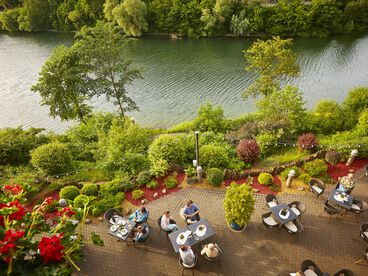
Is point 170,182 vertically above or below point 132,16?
below

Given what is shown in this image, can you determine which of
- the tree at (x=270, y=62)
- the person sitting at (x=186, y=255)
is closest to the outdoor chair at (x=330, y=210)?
the person sitting at (x=186, y=255)

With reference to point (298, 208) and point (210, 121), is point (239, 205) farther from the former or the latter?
point (210, 121)

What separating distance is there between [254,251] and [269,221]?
44.8 inches

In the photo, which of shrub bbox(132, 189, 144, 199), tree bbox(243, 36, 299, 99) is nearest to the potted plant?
shrub bbox(132, 189, 144, 199)

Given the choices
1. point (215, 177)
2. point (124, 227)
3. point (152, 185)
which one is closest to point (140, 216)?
point (124, 227)

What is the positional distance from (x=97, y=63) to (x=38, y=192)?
10.7 metres

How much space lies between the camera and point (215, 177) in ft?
41.8

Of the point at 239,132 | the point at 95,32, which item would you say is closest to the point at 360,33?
the point at 239,132

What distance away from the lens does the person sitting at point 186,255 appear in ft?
29.6

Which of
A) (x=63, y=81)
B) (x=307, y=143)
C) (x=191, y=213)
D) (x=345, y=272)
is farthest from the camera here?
(x=63, y=81)

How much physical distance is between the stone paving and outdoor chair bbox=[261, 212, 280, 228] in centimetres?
43

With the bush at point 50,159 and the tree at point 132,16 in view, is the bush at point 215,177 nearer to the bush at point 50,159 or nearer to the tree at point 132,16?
the bush at point 50,159

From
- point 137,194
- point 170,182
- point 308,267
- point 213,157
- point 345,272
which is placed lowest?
point 137,194

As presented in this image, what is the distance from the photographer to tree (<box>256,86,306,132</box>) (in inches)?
688
